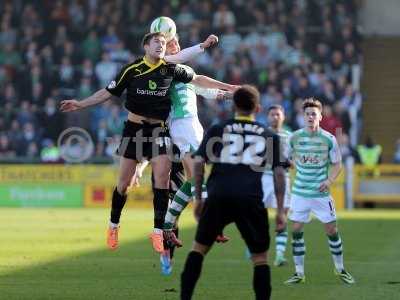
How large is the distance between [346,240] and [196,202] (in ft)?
33.9

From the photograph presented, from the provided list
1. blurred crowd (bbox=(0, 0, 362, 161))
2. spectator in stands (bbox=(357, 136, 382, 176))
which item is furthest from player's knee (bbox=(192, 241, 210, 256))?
spectator in stands (bbox=(357, 136, 382, 176))

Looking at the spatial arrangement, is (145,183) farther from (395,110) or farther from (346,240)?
(346,240)

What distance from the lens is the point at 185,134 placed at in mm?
13859

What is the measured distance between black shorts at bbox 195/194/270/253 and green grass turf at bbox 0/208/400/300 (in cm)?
173

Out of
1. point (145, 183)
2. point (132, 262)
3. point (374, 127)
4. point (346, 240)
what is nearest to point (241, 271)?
point (132, 262)

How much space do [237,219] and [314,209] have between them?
12.7ft

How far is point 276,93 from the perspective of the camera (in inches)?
1232

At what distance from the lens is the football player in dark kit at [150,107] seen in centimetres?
1312

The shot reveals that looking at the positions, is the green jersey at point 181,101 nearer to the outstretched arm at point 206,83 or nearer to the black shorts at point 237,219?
the outstretched arm at point 206,83

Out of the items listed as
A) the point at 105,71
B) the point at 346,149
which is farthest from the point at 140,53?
the point at 346,149

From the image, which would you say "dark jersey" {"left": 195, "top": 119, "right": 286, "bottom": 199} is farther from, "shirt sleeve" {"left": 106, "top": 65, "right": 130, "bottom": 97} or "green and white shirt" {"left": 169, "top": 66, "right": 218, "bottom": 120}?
"green and white shirt" {"left": 169, "top": 66, "right": 218, "bottom": 120}

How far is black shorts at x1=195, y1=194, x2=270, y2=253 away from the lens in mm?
9562

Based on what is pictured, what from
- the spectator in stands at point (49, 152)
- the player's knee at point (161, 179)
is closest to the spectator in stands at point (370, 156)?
the spectator in stands at point (49, 152)

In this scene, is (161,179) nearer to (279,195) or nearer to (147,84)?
(147,84)
